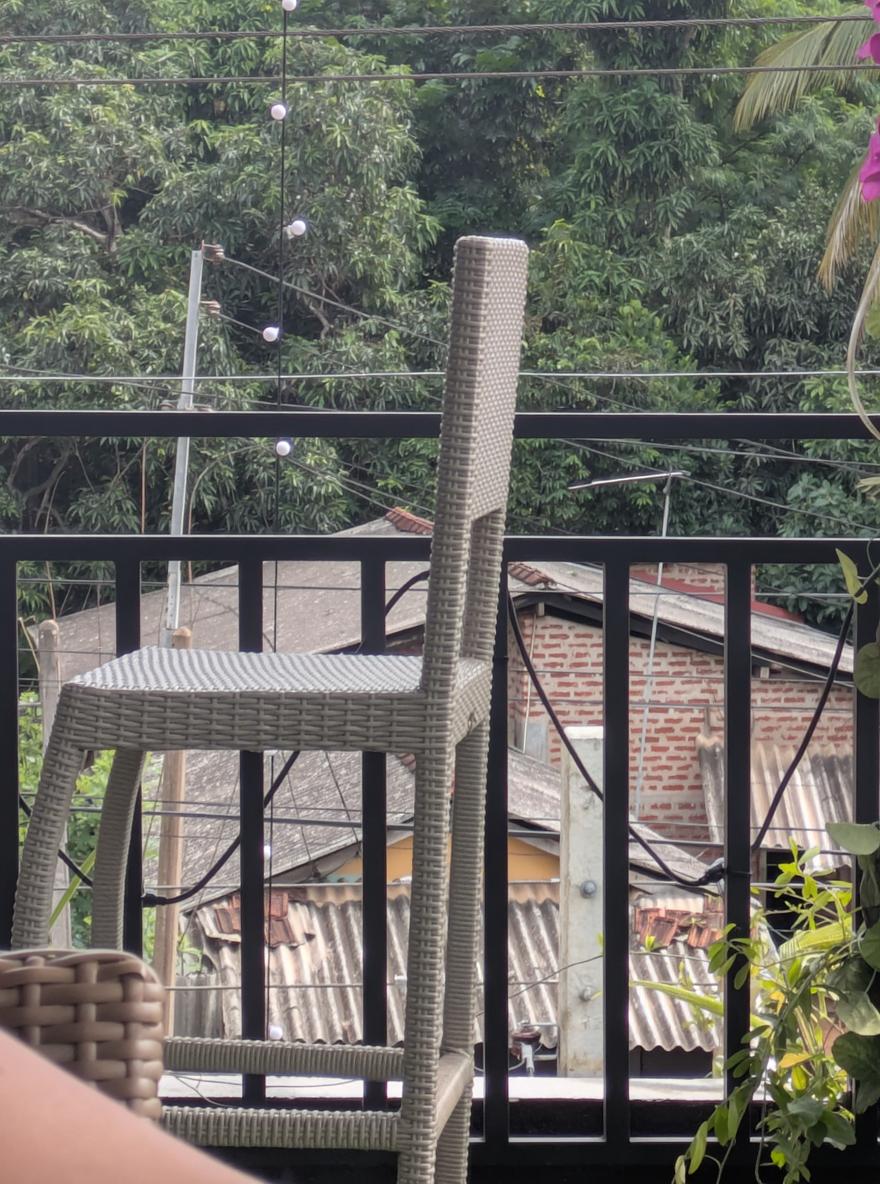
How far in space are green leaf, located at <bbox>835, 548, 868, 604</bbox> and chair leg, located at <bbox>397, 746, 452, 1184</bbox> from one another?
36cm

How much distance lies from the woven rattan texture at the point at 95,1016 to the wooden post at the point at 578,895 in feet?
3.29

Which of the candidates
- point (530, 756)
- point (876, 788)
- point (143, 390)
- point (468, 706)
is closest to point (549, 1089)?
point (876, 788)

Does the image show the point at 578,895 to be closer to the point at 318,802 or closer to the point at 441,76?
the point at 318,802

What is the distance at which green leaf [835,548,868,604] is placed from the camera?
1.00m

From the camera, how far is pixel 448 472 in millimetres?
804

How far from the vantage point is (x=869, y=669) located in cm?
102

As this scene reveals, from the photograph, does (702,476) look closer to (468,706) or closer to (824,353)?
(824,353)

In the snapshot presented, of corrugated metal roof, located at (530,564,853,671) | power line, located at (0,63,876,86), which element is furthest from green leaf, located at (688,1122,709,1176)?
corrugated metal roof, located at (530,564,853,671)

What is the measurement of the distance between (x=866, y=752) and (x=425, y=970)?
48 centimetres

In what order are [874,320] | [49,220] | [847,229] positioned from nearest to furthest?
→ [874,320] < [847,229] < [49,220]

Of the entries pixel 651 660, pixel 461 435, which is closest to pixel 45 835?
pixel 461 435

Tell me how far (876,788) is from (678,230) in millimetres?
12614

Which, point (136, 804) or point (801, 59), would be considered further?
point (801, 59)

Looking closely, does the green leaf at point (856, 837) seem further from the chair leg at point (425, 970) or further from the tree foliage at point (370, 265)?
the tree foliage at point (370, 265)
